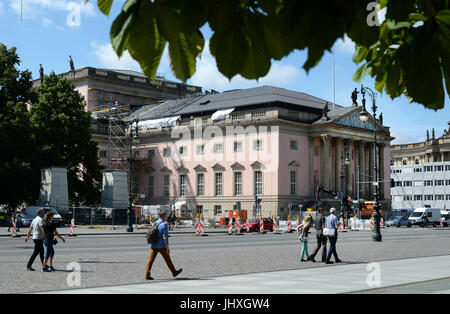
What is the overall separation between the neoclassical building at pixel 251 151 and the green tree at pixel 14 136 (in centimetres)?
2001

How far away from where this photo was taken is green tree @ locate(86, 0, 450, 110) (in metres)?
2.07

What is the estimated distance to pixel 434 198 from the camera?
122500 mm

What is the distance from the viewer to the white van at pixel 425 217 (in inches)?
2997

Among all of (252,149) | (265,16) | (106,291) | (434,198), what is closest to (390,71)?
(265,16)

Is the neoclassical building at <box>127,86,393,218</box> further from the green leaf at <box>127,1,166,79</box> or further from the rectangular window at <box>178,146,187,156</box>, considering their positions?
the green leaf at <box>127,1,166,79</box>

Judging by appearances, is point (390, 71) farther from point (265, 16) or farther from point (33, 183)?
point (33, 183)

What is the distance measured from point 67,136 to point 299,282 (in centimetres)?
4972

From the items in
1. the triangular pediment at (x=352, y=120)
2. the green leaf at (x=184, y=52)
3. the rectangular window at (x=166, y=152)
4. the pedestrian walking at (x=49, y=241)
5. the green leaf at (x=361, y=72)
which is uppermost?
the triangular pediment at (x=352, y=120)

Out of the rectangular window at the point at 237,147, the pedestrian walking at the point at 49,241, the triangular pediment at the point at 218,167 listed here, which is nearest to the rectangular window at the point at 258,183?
the rectangular window at the point at 237,147

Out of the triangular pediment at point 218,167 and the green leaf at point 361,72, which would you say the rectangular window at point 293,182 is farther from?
the green leaf at point 361,72

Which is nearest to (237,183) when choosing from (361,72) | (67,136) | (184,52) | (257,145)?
(257,145)

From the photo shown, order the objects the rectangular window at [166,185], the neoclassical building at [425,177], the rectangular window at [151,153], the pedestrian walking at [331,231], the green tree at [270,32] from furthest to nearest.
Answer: the neoclassical building at [425,177] < the rectangular window at [151,153] < the rectangular window at [166,185] < the pedestrian walking at [331,231] < the green tree at [270,32]

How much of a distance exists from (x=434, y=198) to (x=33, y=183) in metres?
90.1

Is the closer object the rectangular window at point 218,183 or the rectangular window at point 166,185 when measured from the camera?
the rectangular window at point 218,183
